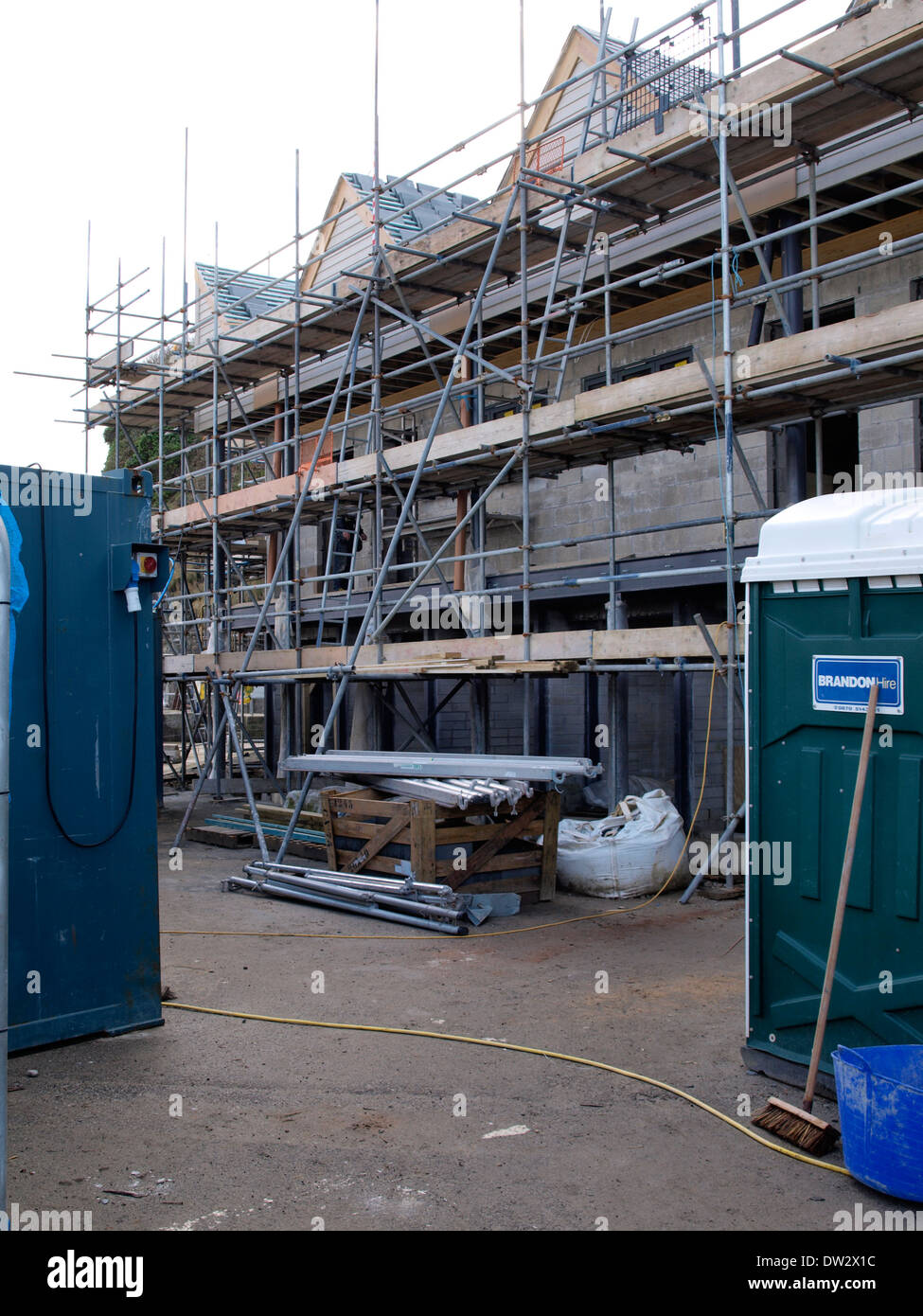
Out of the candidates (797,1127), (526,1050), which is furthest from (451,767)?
(797,1127)

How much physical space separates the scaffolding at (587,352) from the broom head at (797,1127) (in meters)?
5.03

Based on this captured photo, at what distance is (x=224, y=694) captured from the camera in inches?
510

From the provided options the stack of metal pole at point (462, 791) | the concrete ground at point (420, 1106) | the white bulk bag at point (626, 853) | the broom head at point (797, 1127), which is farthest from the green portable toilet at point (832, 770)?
the white bulk bag at point (626, 853)

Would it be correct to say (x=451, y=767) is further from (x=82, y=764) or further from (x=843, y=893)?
(x=843, y=893)

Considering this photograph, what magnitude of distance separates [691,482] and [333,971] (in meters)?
7.40

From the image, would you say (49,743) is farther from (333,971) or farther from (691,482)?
(691,482)

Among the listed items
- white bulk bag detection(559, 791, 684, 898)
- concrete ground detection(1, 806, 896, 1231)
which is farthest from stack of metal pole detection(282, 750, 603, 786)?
concrete ground detection(1, 806, 896, 1231)

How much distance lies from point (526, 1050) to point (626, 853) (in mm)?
4464

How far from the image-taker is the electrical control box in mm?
5934

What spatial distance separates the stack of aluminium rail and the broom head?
421 centimetres

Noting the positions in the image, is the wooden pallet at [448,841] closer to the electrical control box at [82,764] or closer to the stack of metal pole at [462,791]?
the stack of metal pole at [462,791]

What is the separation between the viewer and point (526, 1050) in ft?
19.9

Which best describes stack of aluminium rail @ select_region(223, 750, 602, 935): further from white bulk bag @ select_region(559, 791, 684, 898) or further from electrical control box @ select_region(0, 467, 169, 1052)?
electrical control box @ select_region(0, 467, 169, 1052)

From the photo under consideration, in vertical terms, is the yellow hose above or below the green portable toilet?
below
